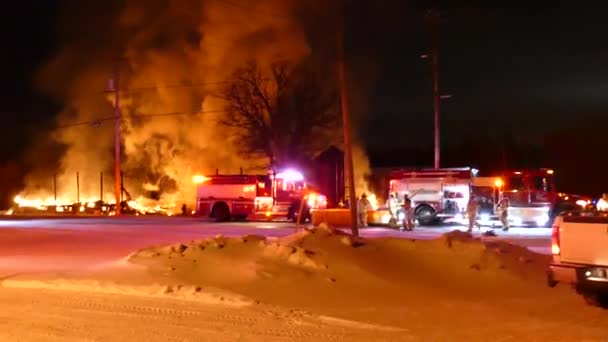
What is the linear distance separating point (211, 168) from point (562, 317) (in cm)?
4614

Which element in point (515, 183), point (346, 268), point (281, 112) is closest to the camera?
point (346, 268)

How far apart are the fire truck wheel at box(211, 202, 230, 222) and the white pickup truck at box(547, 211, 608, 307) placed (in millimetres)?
28791

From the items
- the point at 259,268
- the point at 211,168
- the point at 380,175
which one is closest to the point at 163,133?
the point at 211,168

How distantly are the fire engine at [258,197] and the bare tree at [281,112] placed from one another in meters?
12.7

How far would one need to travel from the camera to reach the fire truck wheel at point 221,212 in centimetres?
3981

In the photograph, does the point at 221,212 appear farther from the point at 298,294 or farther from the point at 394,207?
the point at 298,294

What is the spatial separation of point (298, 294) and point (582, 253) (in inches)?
173

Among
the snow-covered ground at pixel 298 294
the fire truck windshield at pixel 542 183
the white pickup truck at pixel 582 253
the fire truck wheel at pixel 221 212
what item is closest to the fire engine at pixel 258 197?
the fire truck wheel at pixel 221 212

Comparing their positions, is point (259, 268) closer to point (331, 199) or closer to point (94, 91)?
point (331, 199)

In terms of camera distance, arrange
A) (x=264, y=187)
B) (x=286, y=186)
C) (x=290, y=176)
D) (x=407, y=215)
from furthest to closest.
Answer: (x=264, y=187) < (x=290, y=176) < (x=286, y=186) < (x=407, y=215)

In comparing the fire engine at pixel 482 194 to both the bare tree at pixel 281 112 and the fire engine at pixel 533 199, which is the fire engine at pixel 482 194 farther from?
the bare tree at pixel 281 112

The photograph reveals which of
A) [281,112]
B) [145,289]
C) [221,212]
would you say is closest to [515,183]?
[221,212]

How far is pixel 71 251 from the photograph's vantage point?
21.7 meters

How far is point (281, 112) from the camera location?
2092 inches
